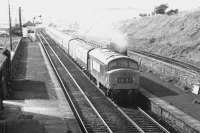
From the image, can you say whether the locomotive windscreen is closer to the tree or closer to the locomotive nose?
the locomotive nose

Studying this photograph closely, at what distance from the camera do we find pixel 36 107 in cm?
2134

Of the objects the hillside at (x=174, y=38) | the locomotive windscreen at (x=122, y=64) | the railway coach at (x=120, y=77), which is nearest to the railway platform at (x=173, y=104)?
the railway coach at (x=120, y=77)

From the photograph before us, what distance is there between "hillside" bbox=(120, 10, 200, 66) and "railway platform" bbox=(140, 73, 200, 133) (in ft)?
34.1

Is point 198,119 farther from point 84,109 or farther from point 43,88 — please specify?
point 43,88

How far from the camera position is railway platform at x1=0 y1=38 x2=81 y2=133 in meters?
16.5

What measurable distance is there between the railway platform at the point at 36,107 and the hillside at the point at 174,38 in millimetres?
15525

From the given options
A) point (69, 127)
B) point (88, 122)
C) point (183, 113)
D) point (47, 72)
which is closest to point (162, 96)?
point (183, 113)

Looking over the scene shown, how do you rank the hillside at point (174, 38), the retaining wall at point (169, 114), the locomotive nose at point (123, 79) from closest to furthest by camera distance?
1. the retaining wall at point (169, 114)
2. the locomotive nose at point (123, 79)
3. the hillside at point (174, 38)

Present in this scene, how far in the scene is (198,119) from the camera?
18.2m

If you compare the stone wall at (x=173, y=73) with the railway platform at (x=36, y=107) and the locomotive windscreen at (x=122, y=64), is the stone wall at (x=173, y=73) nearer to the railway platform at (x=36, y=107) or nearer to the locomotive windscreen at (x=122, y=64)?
the locomotive windscreen at (x=122, y=64)

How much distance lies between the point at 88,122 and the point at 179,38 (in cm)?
3177

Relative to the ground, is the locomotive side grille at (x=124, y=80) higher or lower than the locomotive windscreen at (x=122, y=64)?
lower

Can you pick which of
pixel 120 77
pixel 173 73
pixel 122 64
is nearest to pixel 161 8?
pixel 173 73

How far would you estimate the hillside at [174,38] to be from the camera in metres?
40.5
